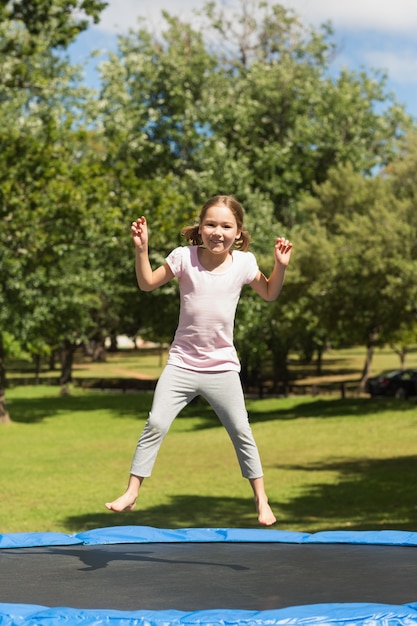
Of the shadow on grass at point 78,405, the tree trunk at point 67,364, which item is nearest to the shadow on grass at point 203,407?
the shadow on grass at point 78,405

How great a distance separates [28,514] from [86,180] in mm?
12788

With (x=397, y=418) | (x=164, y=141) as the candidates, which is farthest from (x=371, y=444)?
(x=164, y=141)

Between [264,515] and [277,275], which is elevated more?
[277,275]

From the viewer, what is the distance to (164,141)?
29328 millimetres

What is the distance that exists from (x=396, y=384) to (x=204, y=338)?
28.1 m

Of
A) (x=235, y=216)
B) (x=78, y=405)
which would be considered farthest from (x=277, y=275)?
(x=78, y=405)

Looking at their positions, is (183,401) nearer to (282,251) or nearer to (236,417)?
(236,417)

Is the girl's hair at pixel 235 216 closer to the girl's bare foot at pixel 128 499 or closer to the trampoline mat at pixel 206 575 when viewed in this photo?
the girl's bare foot at pixel 128 499

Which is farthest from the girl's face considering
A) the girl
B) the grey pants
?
the grey pants

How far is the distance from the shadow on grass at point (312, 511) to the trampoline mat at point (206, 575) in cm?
519

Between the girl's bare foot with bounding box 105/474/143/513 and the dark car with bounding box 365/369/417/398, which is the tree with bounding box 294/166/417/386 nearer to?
the dark car with bounding box 365/369/417/398

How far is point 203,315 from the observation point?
4.73 m

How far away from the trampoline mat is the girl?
345 millimetres

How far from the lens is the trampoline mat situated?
4176mm
